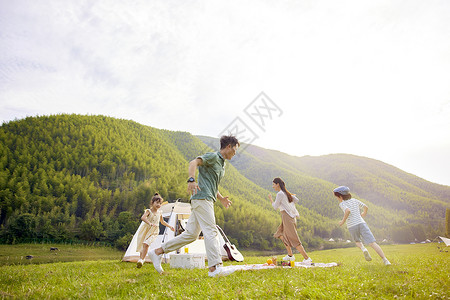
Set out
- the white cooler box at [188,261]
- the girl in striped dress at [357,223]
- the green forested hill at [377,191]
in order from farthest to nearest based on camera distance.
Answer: the green forested hill at [377,191] → the white cooler box at [188,261] → the girl in striped dress at [357,223]

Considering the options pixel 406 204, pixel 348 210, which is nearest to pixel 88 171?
pixel 348 210

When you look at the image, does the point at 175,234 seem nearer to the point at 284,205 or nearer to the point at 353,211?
the point at 284,205

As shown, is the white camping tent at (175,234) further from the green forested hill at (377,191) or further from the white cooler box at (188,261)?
the green forested hill at (377,191)

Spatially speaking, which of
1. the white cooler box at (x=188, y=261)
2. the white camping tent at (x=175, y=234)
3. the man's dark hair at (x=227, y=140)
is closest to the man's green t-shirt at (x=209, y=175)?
the man's dark hair at (x=227, y=140)

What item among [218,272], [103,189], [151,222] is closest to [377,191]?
[103,189]

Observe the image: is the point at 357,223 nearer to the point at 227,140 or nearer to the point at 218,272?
the point at 218,272

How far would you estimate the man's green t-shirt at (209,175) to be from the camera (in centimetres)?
461

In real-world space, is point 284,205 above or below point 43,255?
above

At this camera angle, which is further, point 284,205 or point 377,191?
point 377,191

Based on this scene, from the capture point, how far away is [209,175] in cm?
478

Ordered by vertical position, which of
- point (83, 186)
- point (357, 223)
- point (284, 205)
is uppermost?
point (83, 186)

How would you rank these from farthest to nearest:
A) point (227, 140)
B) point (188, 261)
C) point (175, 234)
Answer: point (175, 234) < point (188, 261) < point (227, 140)

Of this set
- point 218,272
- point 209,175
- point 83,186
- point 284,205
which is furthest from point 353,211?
point 83,186

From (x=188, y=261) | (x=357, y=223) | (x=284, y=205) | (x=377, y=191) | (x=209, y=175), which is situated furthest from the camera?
(x=377, y=191)
